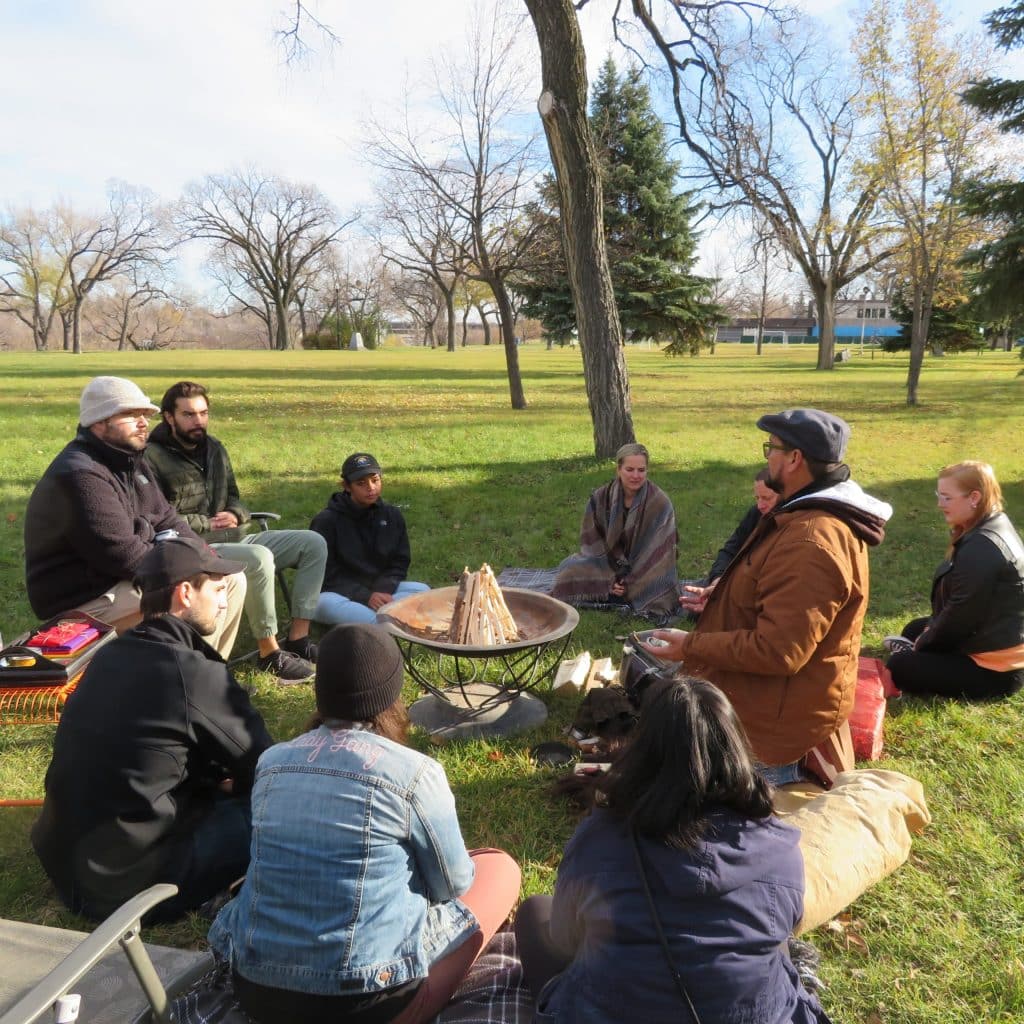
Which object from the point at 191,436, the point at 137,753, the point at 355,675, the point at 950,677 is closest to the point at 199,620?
the point at 137,753

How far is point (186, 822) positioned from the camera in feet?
8.82

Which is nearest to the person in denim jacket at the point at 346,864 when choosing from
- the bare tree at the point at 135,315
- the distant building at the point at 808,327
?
the bare tree at the point at 135,315

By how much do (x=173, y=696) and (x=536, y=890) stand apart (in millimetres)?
1611

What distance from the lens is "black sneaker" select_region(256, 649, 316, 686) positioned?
4.84 meters

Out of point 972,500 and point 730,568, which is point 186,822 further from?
point 972,500

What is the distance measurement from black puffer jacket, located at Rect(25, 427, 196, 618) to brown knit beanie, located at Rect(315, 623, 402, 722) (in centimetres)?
283

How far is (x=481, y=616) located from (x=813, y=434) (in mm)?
1841

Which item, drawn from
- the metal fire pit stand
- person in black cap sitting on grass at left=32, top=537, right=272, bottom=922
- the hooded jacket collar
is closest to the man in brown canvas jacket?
the hooded jacket collar

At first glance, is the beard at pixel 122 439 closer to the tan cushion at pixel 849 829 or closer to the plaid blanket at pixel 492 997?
the plaid blanket at pixel 492 997

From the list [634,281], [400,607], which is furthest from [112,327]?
[400,607]

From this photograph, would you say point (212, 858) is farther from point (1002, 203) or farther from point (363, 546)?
point (1002, 203)

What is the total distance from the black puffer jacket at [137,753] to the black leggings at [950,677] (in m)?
3.67

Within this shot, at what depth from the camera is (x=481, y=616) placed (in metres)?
3.99

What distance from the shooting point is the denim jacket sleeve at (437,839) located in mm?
1988
